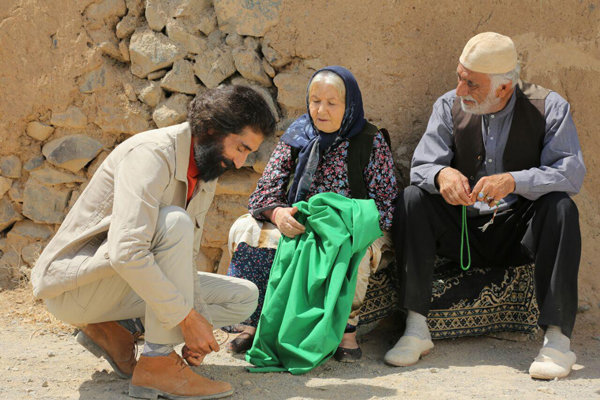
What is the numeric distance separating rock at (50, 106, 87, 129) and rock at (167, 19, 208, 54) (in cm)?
79

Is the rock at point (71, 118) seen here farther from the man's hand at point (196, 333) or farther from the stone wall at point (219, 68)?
the man's hand at point (196, 333)

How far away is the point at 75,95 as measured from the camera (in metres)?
4.58

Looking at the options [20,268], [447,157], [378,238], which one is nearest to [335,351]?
[378,238]

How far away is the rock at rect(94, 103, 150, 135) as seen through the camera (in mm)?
4496

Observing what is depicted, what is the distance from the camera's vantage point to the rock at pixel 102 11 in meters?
4.50

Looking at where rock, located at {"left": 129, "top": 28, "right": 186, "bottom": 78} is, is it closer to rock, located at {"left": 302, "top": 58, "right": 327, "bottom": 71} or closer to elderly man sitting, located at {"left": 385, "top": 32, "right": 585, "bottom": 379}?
rock, located at {"left": 302, "top": 58, "right": 327, "bottom": 71}

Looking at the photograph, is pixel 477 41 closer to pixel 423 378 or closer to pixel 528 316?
pixel 528 316

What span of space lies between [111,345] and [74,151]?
186cm

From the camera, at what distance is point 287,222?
3.57m

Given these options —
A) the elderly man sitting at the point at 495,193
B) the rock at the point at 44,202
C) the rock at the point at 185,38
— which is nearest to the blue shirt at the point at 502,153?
the elderly man sitting at the point at 495,193

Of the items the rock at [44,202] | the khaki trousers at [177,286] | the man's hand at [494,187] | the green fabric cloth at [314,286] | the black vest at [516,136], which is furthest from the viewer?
the rock at [44,202]

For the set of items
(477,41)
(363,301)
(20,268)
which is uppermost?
(477,41)

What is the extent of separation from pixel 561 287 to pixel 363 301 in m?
1.01

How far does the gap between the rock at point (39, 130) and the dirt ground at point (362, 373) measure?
1296 millimetres
